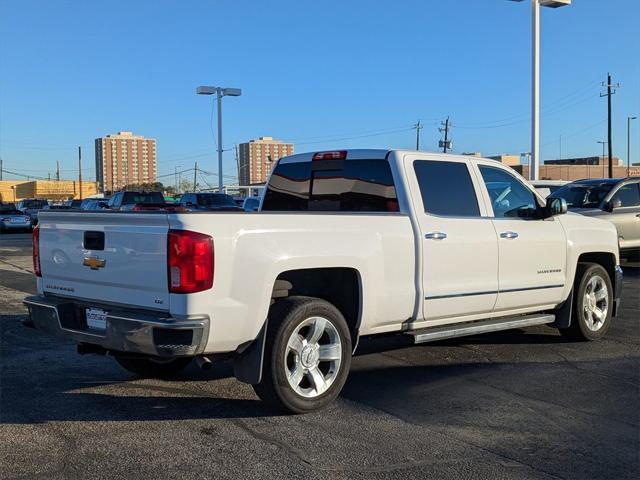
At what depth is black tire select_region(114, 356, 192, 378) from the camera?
240 inches

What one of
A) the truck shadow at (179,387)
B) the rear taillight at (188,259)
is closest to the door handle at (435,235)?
the truck shadow at (179,387)

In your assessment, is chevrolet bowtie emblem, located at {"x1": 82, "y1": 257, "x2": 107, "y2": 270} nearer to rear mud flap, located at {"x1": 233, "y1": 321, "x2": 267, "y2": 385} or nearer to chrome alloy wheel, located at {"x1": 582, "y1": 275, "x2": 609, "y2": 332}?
rear mud flap, located at {"x1": 233, "y1": 321, "x2": 267, "y2": 385}

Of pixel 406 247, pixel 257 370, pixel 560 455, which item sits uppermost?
pixel 406 247

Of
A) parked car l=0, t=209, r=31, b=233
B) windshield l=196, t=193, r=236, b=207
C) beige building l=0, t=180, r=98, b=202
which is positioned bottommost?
parked car l=0, t=209, r=31, b=233

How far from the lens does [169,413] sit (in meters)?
5.10

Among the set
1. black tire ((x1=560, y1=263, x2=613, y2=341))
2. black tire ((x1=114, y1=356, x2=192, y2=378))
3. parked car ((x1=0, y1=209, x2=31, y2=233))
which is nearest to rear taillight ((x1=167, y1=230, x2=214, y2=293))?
black tire ((x1=114, y1=356, x2=192, y2=378))

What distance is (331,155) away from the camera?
6.54m

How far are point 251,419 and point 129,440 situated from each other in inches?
34.9

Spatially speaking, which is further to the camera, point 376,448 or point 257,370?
point 257,370

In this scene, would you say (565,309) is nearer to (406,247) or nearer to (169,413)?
(406,247)

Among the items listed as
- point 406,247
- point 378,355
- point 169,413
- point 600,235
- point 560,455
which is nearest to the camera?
point 560,455

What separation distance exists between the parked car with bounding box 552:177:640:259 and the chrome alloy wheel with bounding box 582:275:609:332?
6.11 m

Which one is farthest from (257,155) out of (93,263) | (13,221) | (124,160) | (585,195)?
(93,263)

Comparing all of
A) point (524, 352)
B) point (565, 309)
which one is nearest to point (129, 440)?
point (524, 352)
